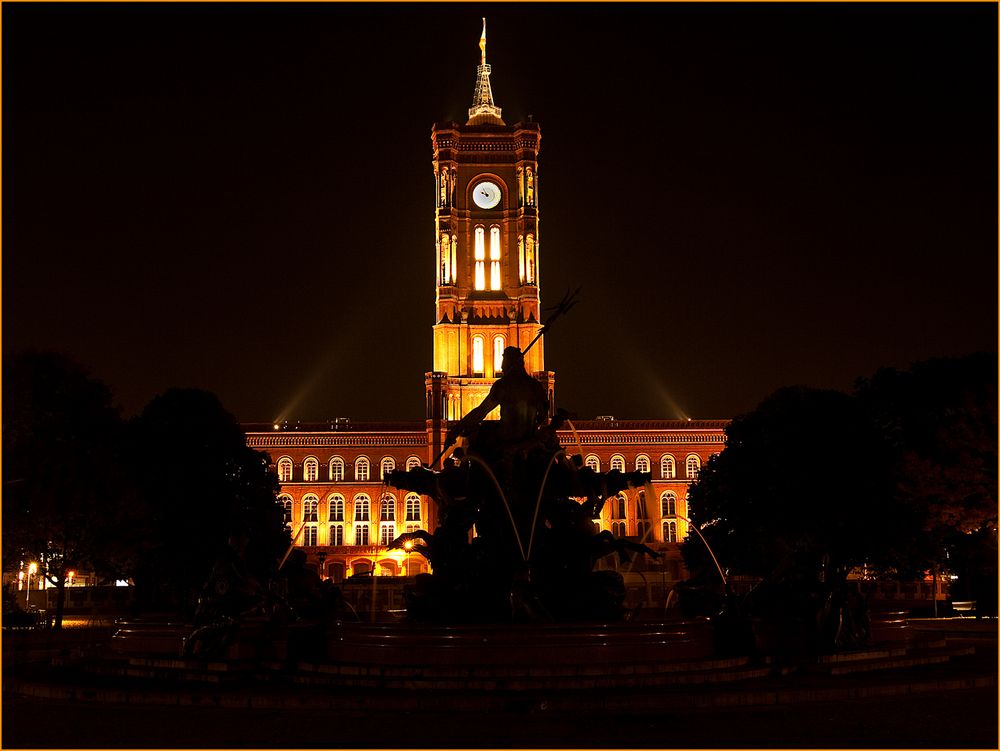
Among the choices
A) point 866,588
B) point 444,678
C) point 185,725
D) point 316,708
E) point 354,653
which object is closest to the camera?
point 185,725

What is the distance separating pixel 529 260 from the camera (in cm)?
10794

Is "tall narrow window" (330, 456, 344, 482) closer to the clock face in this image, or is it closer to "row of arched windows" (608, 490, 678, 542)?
"row of arched windows" (608, 490, 678, 542)

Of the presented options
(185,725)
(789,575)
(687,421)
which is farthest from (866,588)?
(687,421)

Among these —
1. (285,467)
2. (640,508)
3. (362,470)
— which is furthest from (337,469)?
(640,508)

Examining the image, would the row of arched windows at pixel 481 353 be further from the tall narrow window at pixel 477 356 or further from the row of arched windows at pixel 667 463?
the row of arched windows at pixel 667 463

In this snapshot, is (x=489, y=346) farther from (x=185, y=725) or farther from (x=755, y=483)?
(x=185, y=725)

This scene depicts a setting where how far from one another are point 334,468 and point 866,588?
2470 inches

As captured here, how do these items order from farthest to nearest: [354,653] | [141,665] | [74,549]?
[74,549] < [141,665] < [354,653]

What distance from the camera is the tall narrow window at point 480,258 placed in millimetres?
108625

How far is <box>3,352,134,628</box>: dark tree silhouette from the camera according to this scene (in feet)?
104

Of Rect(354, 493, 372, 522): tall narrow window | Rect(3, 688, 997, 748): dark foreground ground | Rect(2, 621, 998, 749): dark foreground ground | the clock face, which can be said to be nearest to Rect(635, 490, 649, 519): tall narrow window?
Rect(354, 493, 372, 522): tall narrow window

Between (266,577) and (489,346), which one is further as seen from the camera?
(489,346)

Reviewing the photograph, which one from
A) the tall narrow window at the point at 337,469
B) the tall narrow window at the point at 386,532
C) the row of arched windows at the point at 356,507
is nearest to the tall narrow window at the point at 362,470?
the tall narrow window at the point at 337,469

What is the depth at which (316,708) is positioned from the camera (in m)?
14.4
